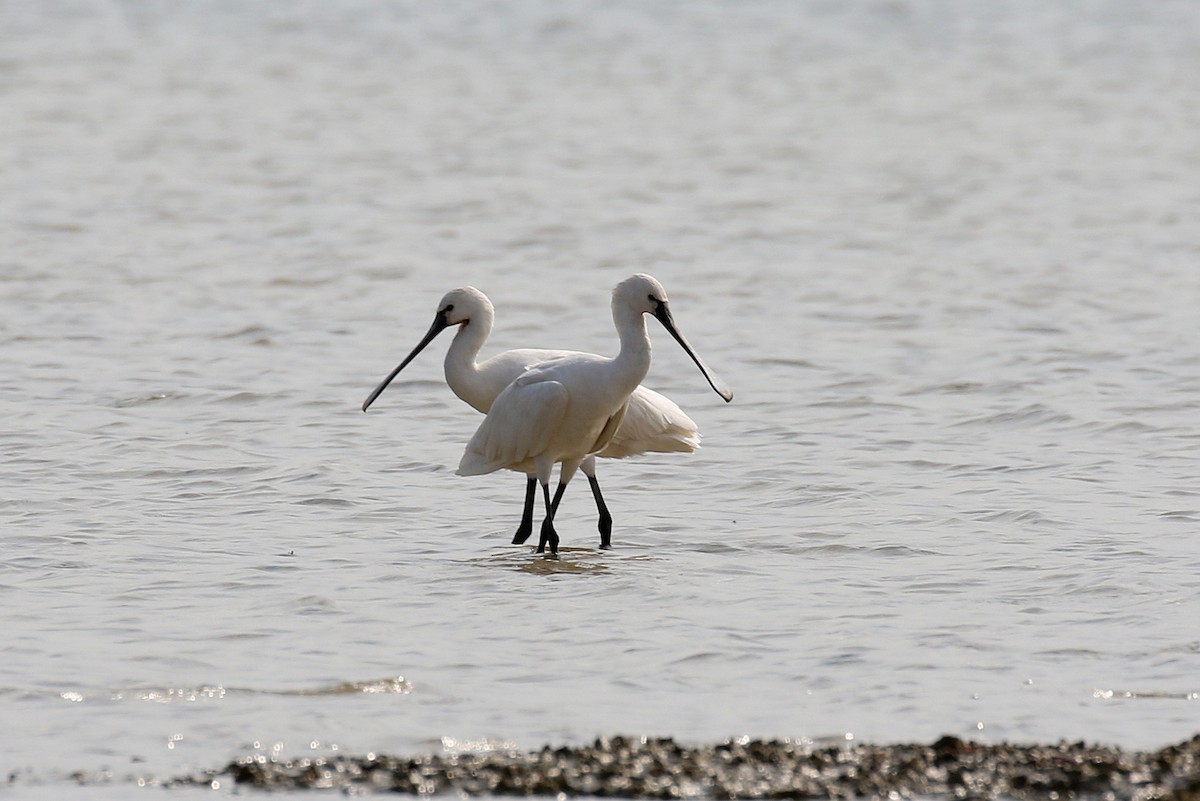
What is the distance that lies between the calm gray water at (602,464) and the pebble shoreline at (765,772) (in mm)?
333

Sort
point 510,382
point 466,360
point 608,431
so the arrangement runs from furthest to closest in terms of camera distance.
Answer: point 466,360
point 510,382
point 608,431

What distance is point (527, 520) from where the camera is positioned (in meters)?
9.98

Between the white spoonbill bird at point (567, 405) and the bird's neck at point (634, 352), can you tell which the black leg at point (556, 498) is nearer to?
the white spoonbill bird at point (567, 405)

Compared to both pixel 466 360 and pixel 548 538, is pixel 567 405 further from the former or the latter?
pixel 466 360

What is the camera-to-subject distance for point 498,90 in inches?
1251

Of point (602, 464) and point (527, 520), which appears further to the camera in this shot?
point (602, 464)

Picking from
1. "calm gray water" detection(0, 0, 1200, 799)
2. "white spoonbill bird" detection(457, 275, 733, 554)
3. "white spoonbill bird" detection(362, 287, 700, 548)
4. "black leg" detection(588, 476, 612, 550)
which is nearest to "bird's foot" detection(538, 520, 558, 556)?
"white spoonbill bird" detection(457, 275, 733, 554)

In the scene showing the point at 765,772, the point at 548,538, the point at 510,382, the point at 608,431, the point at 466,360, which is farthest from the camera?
the point at 466,360

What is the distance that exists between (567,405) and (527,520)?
25.3 inches

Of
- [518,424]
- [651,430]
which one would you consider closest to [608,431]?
[651,430]

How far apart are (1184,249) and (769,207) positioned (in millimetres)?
4773

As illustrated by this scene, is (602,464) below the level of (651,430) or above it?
below

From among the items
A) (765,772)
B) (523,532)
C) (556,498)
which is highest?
(765,772)

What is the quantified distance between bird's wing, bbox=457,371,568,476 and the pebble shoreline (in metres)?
3.59
